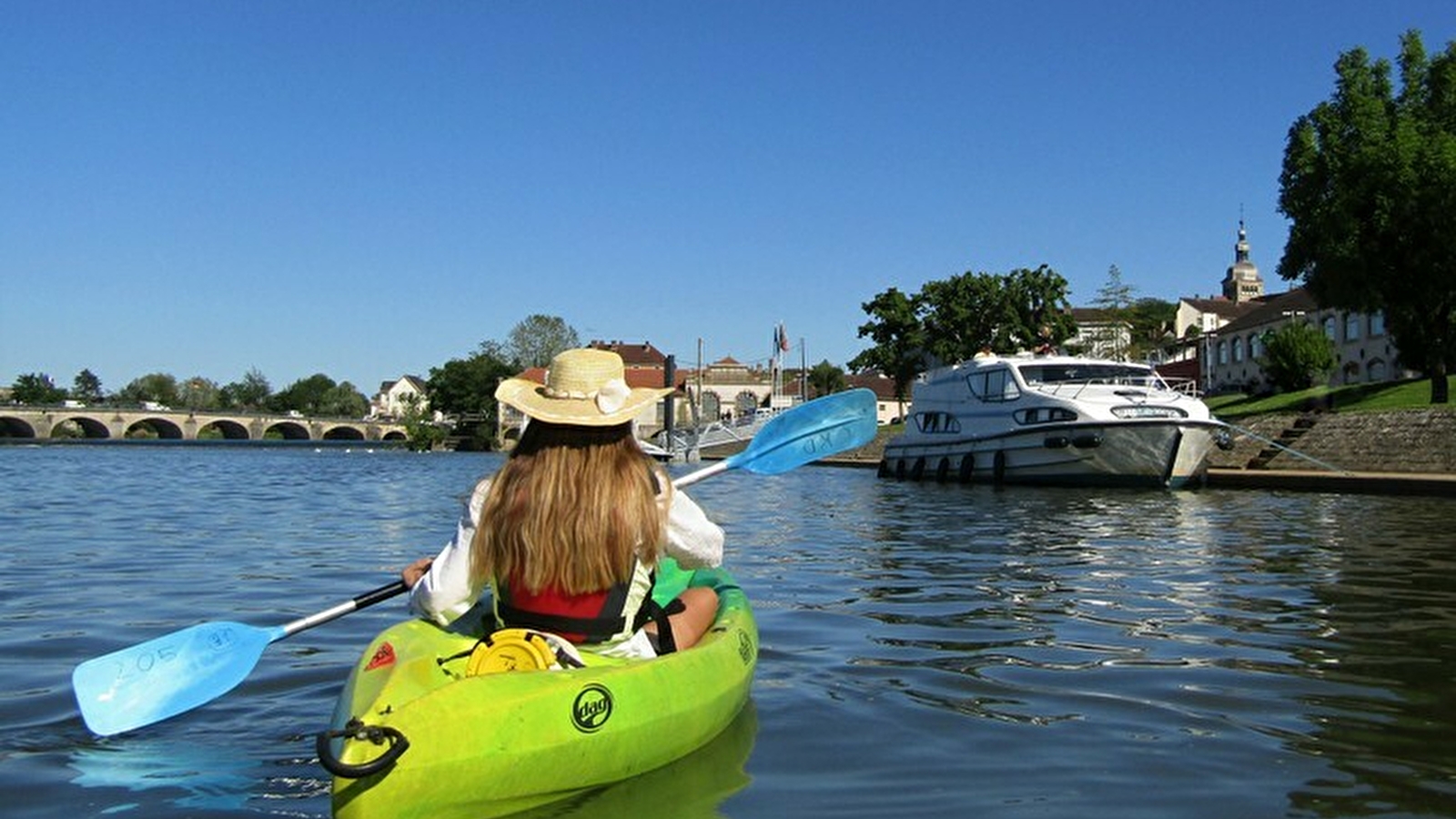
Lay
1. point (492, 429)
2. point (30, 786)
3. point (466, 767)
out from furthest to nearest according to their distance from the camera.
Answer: point (492, 429), point (30, 786), point (466, 767)

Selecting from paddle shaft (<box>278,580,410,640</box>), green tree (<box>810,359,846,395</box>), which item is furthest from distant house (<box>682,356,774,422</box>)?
paddle shaft (<box>278,580,410,640</box>)

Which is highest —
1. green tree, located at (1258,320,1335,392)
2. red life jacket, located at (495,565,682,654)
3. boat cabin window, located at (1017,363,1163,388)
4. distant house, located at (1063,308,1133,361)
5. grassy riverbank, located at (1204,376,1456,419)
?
distant house, located at (1063,308,1133,361)

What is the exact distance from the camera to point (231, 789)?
474 centimetres

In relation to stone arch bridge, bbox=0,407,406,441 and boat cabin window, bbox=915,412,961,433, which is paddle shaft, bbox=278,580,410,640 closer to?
boat cabin window, bbox=915,412,961,433

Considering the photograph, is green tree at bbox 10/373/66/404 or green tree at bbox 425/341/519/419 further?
green tree at bbox 10/373/66/404

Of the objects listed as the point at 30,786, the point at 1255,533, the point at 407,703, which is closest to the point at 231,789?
the point at 30,786

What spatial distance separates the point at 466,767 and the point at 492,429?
4117 inches

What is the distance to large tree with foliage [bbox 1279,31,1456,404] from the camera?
3472 cm

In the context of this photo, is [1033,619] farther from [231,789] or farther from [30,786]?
[30,786]

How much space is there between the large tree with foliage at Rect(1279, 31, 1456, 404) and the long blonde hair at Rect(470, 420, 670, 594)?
3544 cm

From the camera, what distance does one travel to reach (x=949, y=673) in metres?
6.86

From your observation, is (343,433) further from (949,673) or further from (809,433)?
(949,673)

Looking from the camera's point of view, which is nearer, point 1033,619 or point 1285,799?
point 1285,799

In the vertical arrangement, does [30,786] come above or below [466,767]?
below
